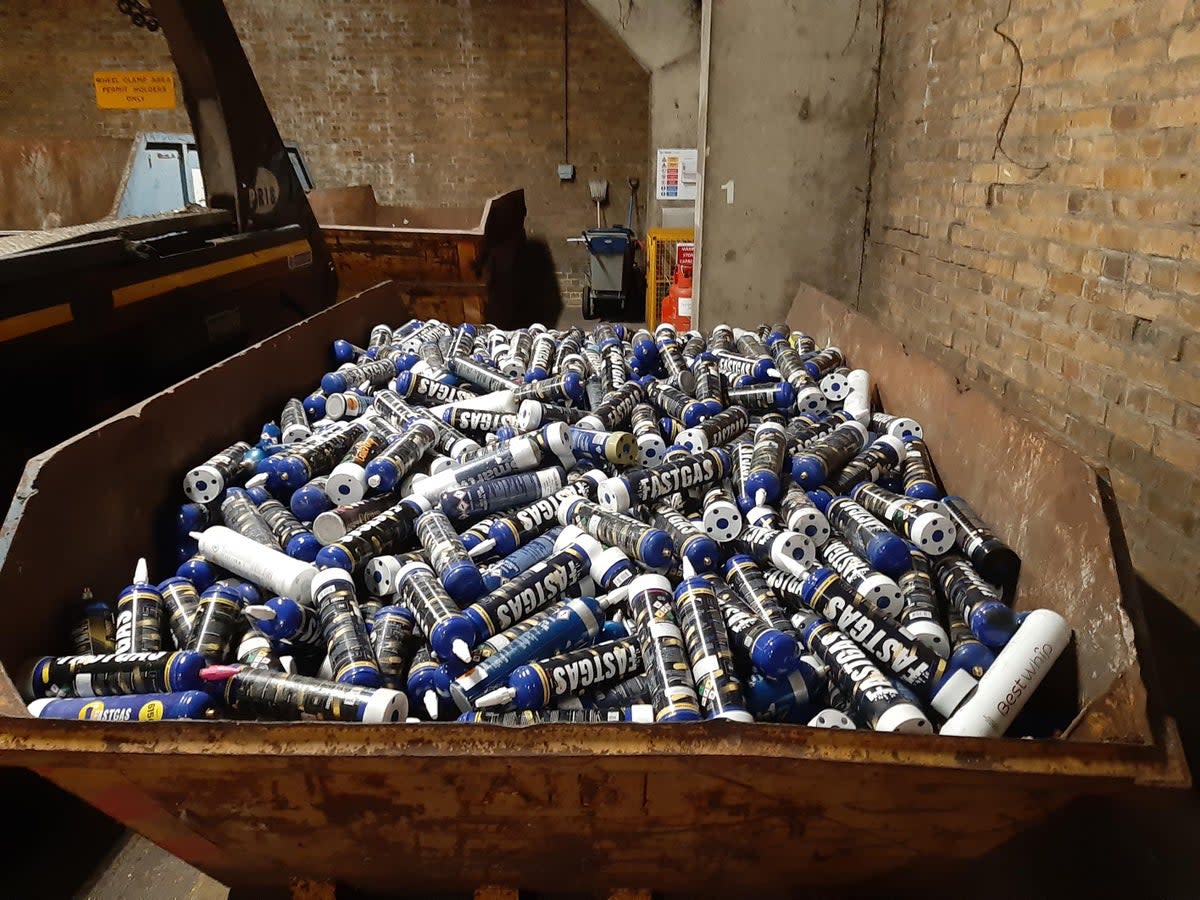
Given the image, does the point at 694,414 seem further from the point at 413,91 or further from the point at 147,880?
the point at 413,91

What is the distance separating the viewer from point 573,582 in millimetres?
2205

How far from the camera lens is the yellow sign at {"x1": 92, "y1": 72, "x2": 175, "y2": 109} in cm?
1088

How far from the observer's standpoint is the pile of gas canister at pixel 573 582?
176cm

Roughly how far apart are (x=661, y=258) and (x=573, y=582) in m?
5.99

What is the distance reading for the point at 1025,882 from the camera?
2160 millimetres

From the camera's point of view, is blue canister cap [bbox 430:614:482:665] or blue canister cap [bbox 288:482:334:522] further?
blue canister cap [bbox 288:482:334:522]

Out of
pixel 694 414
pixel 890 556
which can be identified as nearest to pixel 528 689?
pixel 890 556

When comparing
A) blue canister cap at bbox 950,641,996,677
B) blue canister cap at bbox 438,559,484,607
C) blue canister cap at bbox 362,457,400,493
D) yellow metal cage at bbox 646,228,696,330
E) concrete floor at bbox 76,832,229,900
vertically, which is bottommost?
concrete floor at bbox 76,832,229,900

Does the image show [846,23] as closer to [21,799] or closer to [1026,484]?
[1026,484]

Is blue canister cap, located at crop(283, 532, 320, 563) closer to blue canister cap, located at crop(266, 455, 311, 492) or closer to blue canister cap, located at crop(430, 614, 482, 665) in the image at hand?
blue canister cap, located at crop(266, 455, 311, 492)

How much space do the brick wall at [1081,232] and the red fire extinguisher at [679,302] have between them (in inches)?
91.1

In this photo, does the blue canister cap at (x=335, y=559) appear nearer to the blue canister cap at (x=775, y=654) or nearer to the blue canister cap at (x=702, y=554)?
the blue canister cap at (x=702, y=554)

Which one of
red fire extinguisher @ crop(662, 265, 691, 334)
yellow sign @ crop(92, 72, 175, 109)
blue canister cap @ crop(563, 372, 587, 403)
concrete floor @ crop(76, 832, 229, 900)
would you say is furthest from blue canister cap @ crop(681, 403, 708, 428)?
yellow sign @ crop(92, 72, 175, 109)

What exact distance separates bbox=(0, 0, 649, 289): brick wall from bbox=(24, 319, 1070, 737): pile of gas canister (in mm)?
8184
